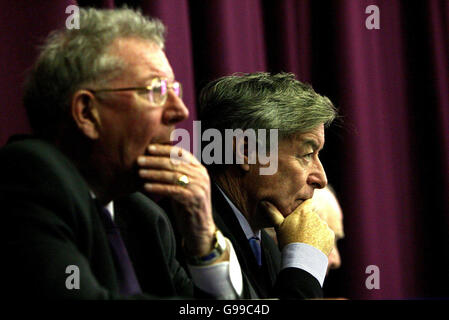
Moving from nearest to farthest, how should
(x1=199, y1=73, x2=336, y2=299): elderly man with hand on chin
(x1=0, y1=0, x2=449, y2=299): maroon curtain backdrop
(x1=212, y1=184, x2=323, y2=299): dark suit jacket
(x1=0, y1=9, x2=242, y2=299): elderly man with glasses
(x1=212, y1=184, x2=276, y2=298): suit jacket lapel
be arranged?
(x1=0, y1=9, x2=242, y2=299): elderly man with glasses, (x1=212, y1=184, x2=323, y2=299): dark suit jacket, (x1=212, y1=184, x2=276, y2=298): suit jacket lapel, (x1=199, y1=73, x2=336, y2=299): elderly man with hand on chin, (x1=0, y1=0, x2=449, y2=299): maroon curtain backdrop

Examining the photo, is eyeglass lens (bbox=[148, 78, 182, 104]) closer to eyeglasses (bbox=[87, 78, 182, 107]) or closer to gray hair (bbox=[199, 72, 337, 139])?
eyeglasses (bbox=[87, 78, 182, 107])

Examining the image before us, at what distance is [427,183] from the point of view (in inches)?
82.3

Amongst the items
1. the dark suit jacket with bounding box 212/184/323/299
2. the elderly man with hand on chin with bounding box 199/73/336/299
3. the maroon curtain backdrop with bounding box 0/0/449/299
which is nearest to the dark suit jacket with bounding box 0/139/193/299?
the dark suit jacket with bounding box 212/184/323/299

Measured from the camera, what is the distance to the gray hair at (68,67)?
0.88 meters

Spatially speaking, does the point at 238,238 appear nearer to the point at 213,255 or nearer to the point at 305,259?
the point at 305,259

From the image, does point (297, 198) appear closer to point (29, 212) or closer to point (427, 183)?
point (29, 212)

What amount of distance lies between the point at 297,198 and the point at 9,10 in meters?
0.75

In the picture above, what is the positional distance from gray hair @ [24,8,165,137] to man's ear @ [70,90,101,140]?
0.5 inches

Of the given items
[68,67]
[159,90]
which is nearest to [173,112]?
[159,90]

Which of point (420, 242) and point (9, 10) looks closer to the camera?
point (9, 10)

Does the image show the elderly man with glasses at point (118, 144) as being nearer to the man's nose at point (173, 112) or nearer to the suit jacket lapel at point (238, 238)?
the man's nose at point (173, 112)

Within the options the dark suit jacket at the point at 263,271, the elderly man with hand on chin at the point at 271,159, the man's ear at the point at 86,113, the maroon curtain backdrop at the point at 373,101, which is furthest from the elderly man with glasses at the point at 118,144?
the maroon curtain backdrop at the point at 373,101

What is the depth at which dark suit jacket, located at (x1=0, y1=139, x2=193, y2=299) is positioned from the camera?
0.71m
